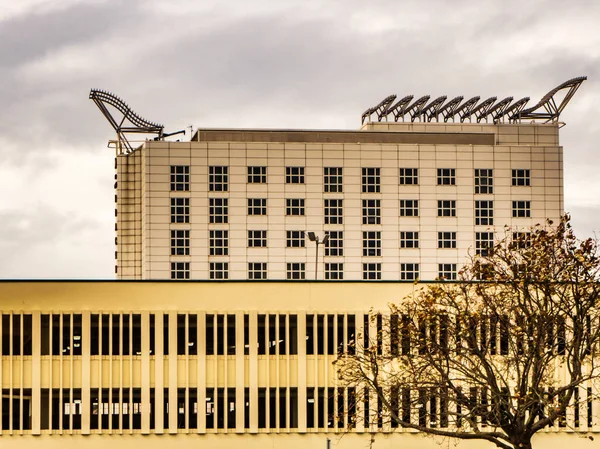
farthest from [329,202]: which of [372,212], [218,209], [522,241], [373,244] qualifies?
[522,241]

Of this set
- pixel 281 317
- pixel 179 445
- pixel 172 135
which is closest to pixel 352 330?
pixel 281 317

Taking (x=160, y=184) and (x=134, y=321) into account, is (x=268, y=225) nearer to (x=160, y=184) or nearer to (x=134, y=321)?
(x=160, y=184)

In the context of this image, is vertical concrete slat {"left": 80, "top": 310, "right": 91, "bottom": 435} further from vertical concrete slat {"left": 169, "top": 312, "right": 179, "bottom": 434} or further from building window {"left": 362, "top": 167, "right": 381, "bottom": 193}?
building window {"left": 362, "top": 167, "right": 381, "bottom": 193}

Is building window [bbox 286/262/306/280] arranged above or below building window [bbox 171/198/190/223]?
below

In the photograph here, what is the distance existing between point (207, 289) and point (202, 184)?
86.6 m

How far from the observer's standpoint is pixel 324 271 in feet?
Answer: 490

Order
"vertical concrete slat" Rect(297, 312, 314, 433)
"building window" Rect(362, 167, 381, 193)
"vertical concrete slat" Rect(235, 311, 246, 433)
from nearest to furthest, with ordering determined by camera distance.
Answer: "vertical concrete slat" Rect(235, 311, 246, 433) < "vertical concrete slat" Rect(297, 312, 314, 433) < "building window" Rect(362, 167, 381, 193)

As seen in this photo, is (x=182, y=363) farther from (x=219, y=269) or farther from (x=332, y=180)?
(x=332, y=180)

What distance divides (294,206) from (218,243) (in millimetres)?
9689

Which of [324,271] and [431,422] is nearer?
[431,422]

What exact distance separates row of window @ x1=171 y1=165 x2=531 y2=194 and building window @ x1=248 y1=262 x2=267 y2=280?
30.0 ft

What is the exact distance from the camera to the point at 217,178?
490 ft

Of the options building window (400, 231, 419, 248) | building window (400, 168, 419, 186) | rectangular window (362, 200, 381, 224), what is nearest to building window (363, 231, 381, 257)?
rectangular window (362, 200, 381, 224)

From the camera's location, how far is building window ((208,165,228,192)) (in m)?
149
